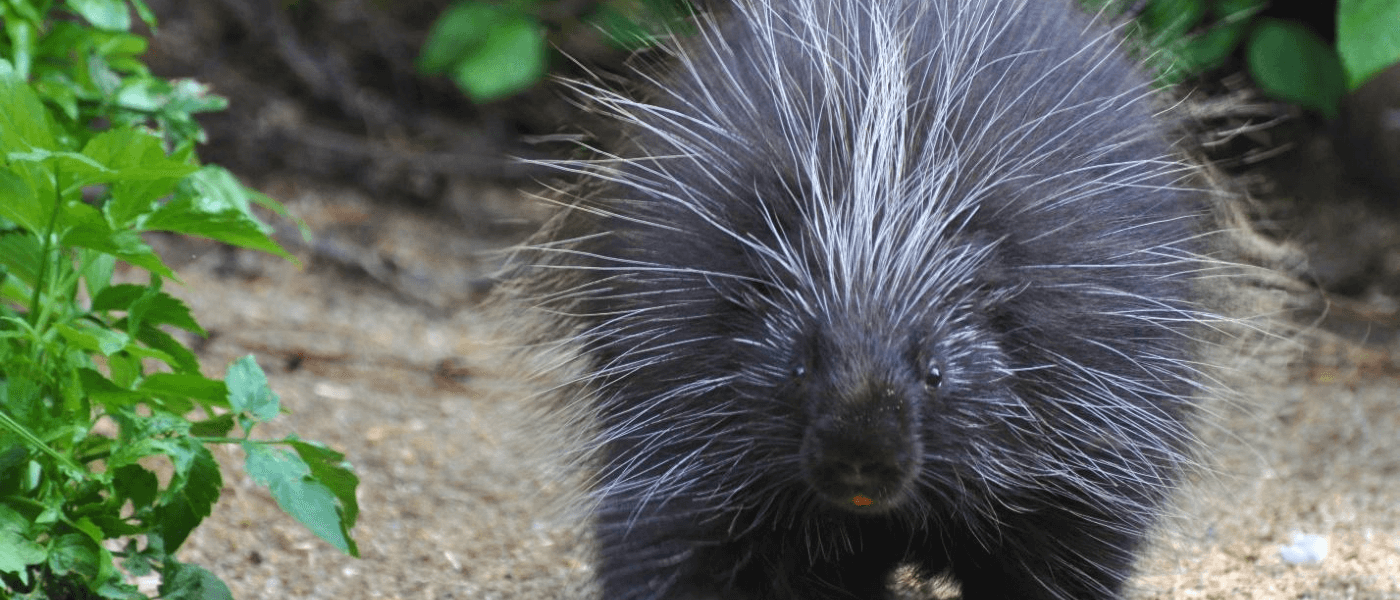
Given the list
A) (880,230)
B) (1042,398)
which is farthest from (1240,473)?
(880,230)

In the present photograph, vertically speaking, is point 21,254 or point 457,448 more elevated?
point 21,254

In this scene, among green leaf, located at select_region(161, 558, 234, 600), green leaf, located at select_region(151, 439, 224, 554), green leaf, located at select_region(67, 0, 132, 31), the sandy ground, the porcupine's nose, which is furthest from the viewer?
the sandy ground

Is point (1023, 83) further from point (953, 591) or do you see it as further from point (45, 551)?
point (45, 551)

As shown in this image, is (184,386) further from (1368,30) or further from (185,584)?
(1368,30)

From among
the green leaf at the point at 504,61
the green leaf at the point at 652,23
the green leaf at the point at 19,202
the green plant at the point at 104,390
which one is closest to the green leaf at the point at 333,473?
the green plant at the point at 104,390

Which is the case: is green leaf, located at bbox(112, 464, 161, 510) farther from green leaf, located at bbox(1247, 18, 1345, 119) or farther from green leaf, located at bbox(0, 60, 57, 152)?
green leaf, located at bbox(1247, 18, 1345, 119)

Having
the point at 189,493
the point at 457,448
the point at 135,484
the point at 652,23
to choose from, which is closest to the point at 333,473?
the point at 189,493

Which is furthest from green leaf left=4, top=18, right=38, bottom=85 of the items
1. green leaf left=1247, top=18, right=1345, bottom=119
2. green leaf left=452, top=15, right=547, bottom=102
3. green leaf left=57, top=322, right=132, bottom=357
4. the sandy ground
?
green leaf left=1247, top=18, right=1345, bottom=119
